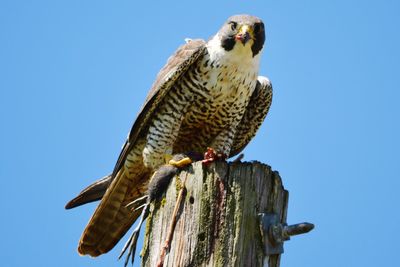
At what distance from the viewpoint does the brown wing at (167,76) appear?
5.45m

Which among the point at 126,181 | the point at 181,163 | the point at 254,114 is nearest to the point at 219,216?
the point at 181,163

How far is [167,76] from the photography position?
5457 mm

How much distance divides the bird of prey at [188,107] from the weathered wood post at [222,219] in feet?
6.11

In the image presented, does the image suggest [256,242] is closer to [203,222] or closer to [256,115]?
[203,222]

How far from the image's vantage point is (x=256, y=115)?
6234 mm

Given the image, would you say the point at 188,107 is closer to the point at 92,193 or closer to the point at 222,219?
the point at 92,193

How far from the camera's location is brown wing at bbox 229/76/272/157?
6082 millimetres

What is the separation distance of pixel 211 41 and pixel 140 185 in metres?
1.46

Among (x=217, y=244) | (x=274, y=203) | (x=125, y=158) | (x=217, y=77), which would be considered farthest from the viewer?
(x=125, y=158)

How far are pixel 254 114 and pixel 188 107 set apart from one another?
862 mm

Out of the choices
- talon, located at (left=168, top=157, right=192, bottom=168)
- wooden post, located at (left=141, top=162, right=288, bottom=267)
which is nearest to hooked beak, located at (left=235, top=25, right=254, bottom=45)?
talon, located at (left=168, top=157, right=192, bottom=168)

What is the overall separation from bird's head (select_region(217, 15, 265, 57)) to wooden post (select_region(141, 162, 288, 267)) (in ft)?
6.88

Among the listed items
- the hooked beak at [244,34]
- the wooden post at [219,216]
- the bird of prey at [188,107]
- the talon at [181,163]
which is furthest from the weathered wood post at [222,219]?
the hooked beak at [244,34]

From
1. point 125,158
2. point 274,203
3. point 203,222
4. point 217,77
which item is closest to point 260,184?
point 274,203
